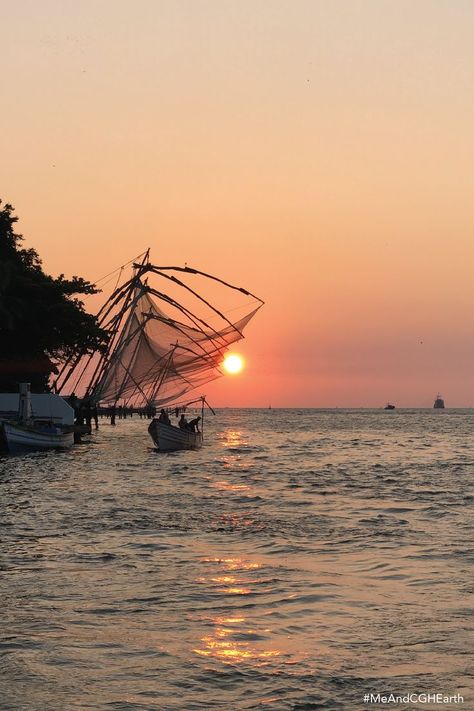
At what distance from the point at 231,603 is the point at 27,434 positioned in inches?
1607

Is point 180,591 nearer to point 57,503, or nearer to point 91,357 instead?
point 57,503

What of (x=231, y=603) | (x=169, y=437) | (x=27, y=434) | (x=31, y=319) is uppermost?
(x=31, y=319)

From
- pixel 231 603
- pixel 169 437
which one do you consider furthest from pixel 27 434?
pixel 231 603

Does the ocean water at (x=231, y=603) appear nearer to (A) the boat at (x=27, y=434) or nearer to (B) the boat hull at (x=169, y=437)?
(A) the boat at (x=27, y=434)

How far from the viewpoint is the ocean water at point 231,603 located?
9180 mm

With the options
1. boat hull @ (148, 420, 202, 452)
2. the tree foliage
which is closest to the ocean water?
boat hull @ (148, 420, 202, 452)

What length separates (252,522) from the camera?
75.9ft

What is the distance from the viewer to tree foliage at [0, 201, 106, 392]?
70062 millimetres

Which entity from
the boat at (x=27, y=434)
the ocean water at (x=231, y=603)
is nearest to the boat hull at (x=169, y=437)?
the boat at (x=27, y=434)

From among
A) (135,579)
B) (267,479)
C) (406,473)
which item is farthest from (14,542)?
(406,473)

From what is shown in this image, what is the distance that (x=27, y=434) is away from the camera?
52.3m

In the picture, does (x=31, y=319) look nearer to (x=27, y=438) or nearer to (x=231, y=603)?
(x=27, y=438)

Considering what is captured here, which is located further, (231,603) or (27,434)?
(27,434)

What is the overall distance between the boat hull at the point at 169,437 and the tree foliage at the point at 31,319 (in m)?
13.7
